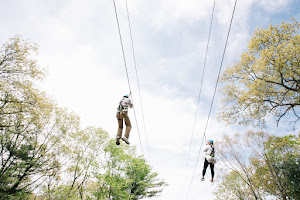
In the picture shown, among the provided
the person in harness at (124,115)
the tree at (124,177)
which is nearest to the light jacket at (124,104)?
the person in harness at (124,115)

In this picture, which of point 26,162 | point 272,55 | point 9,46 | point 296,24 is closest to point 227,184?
point 272,55

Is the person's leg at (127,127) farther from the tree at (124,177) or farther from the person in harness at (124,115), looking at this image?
the tree at (124,177)

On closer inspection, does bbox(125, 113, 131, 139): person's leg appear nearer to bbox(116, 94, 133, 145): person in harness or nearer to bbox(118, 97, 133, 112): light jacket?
bbox(116, 94, 133, 145): person in harness

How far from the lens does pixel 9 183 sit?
1468 cm

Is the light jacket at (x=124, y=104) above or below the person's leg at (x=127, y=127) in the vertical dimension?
above

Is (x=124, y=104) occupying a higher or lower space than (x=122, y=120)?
higher

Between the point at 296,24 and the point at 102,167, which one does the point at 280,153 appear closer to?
the point at 296,24

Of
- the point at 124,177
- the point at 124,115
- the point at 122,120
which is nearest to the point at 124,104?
the point at 124,115

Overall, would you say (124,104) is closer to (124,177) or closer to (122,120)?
(122,120)

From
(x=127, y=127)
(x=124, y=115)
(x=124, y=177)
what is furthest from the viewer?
(x=124, y=177)

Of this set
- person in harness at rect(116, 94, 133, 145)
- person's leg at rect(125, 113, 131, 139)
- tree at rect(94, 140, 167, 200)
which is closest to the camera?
person in harness at rect(116, 94, 133, 145)

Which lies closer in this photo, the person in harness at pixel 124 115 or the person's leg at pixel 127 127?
the person in harness at pixel 124 115

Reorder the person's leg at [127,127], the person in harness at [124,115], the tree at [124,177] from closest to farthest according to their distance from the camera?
the person in harness at [124,115] < the person's leg at [127,127] < the tree at [124,177]

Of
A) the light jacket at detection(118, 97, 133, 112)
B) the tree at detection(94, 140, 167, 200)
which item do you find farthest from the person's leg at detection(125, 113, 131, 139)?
the tree at detection(94, 140, 167, 200)
